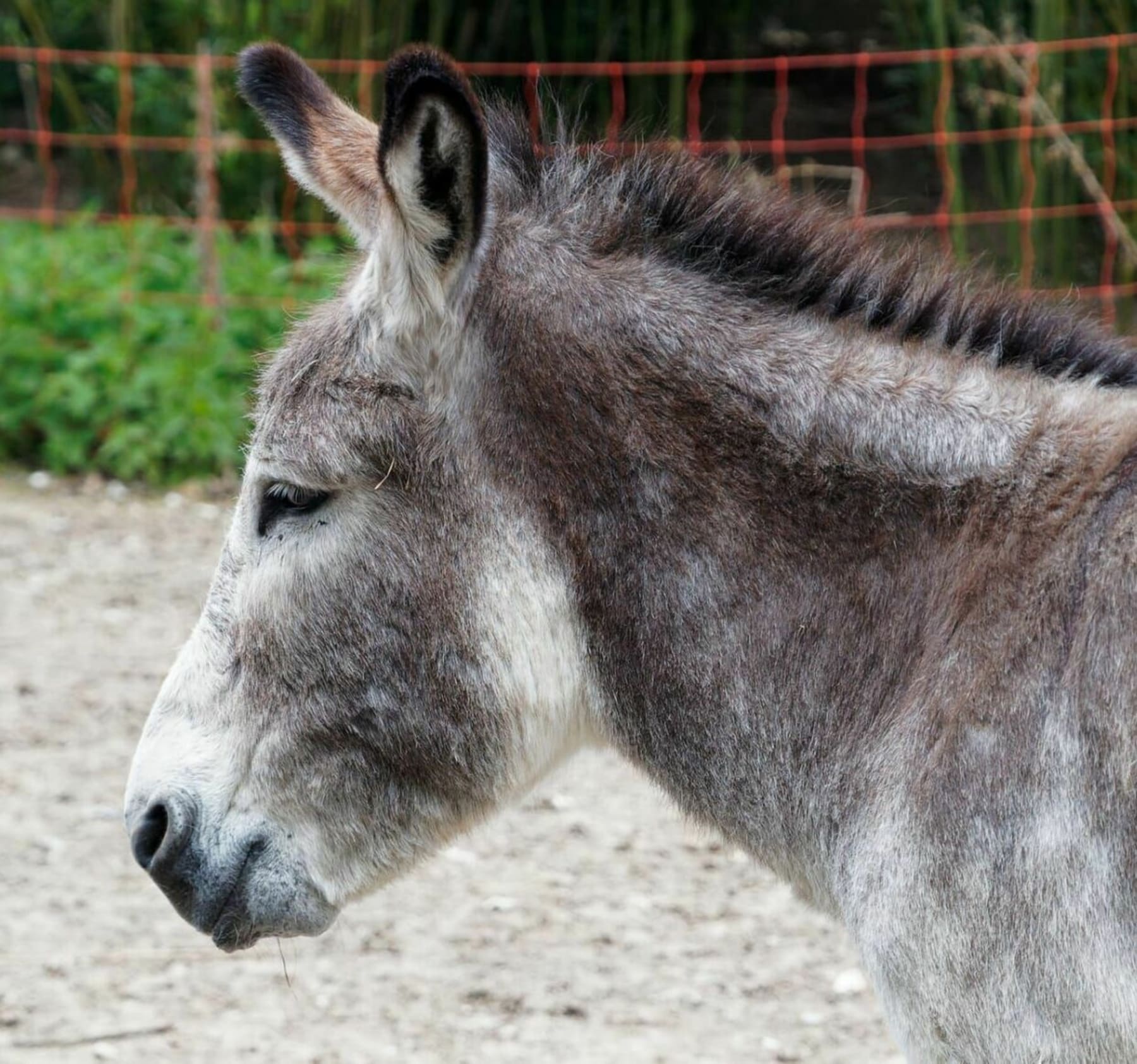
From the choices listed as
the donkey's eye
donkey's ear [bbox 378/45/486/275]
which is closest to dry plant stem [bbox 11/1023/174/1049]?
the donkey's eye

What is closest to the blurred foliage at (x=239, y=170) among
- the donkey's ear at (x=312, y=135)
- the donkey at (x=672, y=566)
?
the donkey's ear at (x=312, y=135)

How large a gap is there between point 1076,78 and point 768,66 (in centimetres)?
201

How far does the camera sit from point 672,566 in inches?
101

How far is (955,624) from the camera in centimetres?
240

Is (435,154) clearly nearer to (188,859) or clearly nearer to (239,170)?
(188,859)

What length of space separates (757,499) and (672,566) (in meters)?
0.18

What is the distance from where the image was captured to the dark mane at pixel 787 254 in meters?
2.60

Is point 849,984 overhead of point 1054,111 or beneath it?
beneath

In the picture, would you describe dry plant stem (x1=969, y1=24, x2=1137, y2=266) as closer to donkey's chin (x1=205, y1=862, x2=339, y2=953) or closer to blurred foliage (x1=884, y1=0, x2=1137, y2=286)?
blurred foliage (x1=884, y1=0, x2=1137, y2=286)

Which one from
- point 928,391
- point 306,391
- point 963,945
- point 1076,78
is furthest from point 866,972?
point 1076,78

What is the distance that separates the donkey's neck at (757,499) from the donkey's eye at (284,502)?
356 mm

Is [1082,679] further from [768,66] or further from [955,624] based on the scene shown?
[768,66]

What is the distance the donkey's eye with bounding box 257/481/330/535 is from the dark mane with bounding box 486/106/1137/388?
0.63 meters

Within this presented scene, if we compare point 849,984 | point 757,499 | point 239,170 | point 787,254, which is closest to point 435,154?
point 787,254
